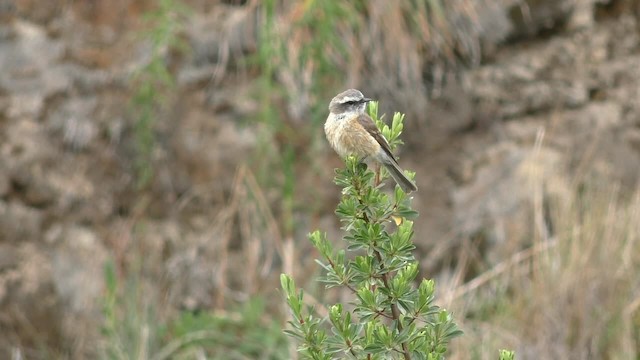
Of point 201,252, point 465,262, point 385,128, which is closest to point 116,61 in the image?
point 201,252

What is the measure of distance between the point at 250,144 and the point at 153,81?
558 mm

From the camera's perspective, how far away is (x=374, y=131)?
2.59 m

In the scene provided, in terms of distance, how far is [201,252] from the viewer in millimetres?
5391

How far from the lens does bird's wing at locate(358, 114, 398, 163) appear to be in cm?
254

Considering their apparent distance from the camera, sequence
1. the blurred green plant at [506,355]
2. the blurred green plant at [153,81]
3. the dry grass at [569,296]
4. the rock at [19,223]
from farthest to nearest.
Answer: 1. the rock at [19,223]
2. the blurred green plant at [153,81]
3. the dry grass at [569,296]
4. the blurred green plant at [506,355]

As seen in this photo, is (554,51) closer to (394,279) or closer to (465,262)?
(465,262)

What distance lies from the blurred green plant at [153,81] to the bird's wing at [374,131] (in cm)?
259

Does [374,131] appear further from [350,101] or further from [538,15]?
[538,15]

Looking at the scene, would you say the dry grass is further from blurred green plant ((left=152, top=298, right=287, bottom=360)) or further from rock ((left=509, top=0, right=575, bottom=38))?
rock ((left=509, top=0, right=575, bottom=38))

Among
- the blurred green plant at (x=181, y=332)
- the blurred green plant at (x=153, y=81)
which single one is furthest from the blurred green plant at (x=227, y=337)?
the blurred green plant at (x=153, y=81)

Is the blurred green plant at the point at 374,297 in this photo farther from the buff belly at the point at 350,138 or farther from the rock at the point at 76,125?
the rock at the point at 76,125

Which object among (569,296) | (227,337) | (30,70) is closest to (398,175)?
(569,296)

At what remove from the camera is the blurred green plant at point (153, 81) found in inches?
200

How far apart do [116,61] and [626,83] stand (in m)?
2.55
